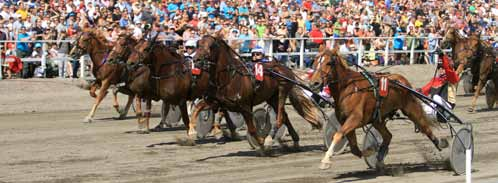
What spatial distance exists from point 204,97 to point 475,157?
439cm

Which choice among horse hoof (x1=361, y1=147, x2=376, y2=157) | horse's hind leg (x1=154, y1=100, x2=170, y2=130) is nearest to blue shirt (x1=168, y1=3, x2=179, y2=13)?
horse's hind leg (x1=154, y1=100, x2=170, y2=130)

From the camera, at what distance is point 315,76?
1341cm

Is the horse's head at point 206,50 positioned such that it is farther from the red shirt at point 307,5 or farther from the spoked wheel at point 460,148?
the red shirt at point 307,5

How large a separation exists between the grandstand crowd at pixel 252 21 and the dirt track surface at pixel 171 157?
3.42 metres

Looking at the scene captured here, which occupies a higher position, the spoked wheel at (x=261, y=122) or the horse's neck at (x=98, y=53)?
the horse's neck at (x=98, y=53)

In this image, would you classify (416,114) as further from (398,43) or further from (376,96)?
(398,43)

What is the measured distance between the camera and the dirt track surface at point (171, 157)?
14.0 m

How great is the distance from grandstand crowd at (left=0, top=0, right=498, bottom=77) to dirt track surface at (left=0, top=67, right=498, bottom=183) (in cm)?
342

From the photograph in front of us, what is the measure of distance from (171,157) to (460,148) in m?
4.40

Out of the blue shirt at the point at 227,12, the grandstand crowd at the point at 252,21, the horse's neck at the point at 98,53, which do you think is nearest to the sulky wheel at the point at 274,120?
the grandstand crowd at the point at 252,21

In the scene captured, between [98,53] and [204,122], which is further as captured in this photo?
[98,53]

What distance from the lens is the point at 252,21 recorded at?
29.5 m

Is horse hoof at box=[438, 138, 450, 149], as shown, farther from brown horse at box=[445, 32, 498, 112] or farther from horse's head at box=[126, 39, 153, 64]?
brown horse at box=[445, 32, 498, 112]

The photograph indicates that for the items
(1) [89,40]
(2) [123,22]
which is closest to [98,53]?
(1) [89,40]
